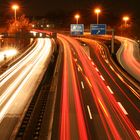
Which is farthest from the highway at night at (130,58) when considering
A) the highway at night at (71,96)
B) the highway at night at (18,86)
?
the highway at night at (18,86)

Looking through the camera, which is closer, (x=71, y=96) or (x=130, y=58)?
(x=71, y=96)

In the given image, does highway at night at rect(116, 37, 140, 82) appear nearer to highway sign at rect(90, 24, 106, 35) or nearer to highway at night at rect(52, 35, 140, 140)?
highway at night at rect(52, 35, 140, 140)

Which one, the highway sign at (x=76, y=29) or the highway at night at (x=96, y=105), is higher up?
the highway sign at (x=76, y=29)

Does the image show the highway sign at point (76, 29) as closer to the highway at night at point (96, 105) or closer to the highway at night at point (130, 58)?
the highway at night at point (96, 105)

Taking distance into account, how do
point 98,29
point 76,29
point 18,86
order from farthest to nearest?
point 76,29, point 98,29, point 18,86

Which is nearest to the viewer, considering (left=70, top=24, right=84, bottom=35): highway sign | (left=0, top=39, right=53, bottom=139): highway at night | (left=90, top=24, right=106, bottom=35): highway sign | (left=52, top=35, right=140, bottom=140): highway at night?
(left=52, top=35, right=140, bottom=140): highway at night

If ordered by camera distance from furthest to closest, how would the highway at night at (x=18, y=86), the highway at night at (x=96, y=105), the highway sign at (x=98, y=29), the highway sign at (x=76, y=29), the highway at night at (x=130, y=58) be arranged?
the highway sign at (x=76, y=29) → the highway sign at (x=98, y=29) → the highway at night at (x=130, y=58) → the highway at night at (x=18, y=86) → the highway at night at (x=96, y=105)

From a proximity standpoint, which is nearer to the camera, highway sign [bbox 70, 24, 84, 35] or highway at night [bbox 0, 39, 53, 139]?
highway at night [bbox 0, 39, 53, 139]

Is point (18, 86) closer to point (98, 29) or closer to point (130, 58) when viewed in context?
point (98, 29)

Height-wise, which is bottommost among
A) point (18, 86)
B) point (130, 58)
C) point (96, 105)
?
point (96, 105)

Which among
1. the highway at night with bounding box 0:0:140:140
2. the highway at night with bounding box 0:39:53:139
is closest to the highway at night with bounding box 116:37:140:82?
the highway at night with bounding box 0:0:140:140

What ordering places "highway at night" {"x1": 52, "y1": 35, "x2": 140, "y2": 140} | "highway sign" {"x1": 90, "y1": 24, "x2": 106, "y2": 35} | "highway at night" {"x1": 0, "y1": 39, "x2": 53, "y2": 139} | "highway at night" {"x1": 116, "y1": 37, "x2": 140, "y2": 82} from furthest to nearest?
"highway sign" {"x1": 90, "y1": 24, "x2": 106, "y2": 35} → "highway at night" {"x1": 116, "y1": 37, "x2": 140, "y2": 82} → "highway at night" {"x1": 0, "y1": 39, "x2": 53, "y2": 139} → "highway at night" {"x1": 52, "y1": 35, "x2": 140, "y2": 140}

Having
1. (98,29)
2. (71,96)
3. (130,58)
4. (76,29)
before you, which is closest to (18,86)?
(71,96)

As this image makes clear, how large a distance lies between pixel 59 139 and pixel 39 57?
49003 mm
